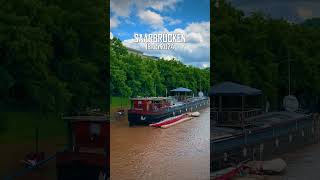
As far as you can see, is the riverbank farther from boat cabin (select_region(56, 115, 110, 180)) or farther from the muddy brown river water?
the muddy brown river water

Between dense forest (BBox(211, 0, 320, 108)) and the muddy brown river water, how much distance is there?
48 centimetres

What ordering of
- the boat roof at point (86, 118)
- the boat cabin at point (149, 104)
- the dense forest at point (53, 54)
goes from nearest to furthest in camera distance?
the dense forest at point (53, 54) → the boat cabin at point (149, 104) → the boat roof at point (86, 118)

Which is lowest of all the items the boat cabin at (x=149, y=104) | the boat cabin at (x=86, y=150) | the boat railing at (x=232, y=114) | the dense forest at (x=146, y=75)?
the boat cabin at (x=86, y=150)

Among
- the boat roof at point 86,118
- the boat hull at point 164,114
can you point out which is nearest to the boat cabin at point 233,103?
the boat hull at point 164,114

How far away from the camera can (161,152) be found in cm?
388

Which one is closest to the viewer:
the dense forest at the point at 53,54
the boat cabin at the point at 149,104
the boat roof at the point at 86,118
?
the dense forest at the point at 53,54

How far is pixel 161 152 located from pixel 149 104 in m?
0.39

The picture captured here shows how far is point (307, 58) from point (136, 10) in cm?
145

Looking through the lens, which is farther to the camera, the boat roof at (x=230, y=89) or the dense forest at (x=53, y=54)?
the boat roof at (x=230, y=89)

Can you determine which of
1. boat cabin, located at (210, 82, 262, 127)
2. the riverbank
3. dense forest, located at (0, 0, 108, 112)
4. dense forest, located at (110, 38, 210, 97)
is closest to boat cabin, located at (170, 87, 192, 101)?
dense forest, located at (110, 38, 210, 97)

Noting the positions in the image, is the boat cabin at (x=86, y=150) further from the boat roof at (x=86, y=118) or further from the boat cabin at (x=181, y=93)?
the boat cabin at (x=181, y=93)

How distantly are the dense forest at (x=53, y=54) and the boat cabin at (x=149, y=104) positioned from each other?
0.30 m

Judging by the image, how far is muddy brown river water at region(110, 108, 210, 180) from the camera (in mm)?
3818

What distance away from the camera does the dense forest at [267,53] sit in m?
3.92
